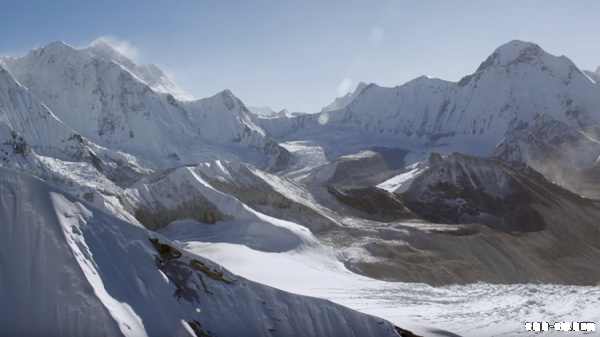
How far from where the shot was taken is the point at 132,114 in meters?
123

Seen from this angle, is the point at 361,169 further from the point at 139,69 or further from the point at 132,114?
the point at 139,69

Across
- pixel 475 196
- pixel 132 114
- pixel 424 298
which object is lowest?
pixel 424 298

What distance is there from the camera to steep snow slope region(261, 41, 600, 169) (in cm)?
15275

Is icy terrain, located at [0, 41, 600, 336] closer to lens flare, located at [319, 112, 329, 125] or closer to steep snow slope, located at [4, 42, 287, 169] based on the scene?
steep snow slope, located at [4, 42, 287, 169]

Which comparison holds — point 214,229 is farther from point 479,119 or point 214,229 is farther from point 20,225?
point 479,119

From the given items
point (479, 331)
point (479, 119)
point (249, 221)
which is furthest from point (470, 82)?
point (479, 331)

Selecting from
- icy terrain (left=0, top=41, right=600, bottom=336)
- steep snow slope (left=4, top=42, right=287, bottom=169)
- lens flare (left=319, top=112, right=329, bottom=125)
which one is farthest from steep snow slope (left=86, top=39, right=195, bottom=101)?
lens flare (left=319, top=112, right=329, bottom=125)

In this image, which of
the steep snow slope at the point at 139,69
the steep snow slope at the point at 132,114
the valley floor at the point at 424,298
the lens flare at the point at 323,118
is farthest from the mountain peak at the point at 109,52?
the valley floor at the point at 424,298

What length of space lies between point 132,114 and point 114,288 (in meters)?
116

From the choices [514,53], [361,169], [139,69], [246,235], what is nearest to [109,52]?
[139,69]

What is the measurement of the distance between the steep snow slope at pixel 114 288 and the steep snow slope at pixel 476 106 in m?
133

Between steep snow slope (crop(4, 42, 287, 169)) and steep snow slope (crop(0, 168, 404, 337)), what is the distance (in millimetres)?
96383

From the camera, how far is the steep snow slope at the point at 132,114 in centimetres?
11525

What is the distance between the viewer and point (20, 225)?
1230 centimetres
